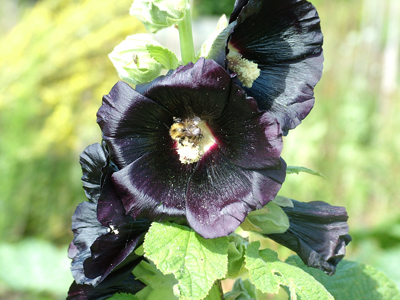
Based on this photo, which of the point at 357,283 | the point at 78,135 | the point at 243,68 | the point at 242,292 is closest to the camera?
the point at 243,68

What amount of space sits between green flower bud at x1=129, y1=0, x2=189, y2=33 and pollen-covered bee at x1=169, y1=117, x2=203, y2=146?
0.19 meters

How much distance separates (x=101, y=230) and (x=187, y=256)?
0.24 meters

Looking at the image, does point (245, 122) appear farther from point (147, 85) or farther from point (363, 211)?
point (363, 211)

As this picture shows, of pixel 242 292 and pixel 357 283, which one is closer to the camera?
pixel 242 292

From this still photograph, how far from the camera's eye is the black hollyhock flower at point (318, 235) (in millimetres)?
856

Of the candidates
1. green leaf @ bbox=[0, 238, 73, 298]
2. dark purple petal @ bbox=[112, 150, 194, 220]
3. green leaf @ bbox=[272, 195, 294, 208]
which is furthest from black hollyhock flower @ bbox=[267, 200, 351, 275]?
green leaf @ bbox=[0, 238, 73, 298]

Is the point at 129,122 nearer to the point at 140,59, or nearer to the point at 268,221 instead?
the point at 140,59

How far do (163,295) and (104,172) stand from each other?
0.94 ft

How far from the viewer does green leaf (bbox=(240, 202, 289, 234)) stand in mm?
812

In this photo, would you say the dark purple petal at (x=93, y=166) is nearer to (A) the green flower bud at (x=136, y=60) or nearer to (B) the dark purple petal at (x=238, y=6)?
(A) the green flower bud at (x=136, y=60)

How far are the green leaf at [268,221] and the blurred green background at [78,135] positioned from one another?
2565 mm

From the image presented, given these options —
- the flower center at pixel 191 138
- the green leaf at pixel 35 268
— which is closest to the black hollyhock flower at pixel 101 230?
the flower center at pixel 191 138

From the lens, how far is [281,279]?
72cm

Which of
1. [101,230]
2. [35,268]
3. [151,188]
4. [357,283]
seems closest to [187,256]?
[151,188]
